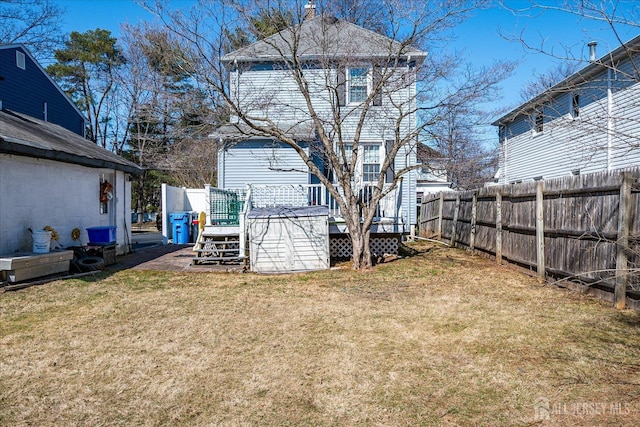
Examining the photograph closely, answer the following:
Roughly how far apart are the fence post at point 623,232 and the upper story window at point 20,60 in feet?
58.2

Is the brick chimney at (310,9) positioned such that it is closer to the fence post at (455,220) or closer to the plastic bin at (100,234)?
the fence post at (455,220)

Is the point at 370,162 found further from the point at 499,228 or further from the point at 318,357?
the point at 318,357

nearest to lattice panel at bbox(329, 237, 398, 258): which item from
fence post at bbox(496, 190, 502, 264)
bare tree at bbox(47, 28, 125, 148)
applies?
fence post at bbox(496, 190, 502, 264)

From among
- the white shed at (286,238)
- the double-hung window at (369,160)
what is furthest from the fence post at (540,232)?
the double-hung window at (369,160)

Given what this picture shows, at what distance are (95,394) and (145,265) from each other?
6.92 m

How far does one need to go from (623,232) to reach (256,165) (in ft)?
32.4

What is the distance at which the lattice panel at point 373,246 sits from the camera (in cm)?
1049

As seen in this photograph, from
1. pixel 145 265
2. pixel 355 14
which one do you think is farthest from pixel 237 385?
pixel 355 14

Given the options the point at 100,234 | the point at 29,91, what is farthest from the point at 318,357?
→ the point at 29,91

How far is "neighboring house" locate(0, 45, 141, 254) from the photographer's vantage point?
8156mm

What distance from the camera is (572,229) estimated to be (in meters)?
6.58

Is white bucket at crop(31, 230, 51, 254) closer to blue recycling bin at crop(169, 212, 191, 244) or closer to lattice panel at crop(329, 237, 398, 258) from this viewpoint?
lattice panel at crop(329, 237, 398, 258)

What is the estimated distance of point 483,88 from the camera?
9180mm

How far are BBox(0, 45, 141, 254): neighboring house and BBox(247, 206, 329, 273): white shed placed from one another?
4241mm
